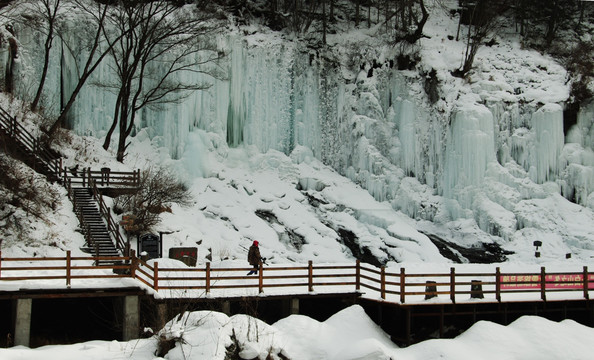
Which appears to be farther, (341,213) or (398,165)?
(398,165)

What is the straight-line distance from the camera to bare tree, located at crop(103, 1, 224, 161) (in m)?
32.8

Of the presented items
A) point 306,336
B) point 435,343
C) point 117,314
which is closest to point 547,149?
point 435,343

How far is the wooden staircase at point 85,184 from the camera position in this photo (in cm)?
2372

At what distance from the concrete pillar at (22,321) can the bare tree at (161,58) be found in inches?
623

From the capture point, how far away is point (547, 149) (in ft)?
113

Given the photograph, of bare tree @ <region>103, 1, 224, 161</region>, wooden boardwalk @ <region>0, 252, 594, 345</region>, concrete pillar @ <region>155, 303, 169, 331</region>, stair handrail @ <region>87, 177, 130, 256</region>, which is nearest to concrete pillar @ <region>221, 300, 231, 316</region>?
wooden boardwalk @ <region>0, 252, 594, 345</region>

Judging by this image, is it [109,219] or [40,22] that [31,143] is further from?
[40,22]

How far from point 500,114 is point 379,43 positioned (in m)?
9.20

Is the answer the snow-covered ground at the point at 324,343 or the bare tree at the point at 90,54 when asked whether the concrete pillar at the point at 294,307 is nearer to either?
the snow-covered ground at the point at 324,343

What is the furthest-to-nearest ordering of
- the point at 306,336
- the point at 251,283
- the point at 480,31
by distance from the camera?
the point at 480,31
the point at 251,283
the point at 306,336

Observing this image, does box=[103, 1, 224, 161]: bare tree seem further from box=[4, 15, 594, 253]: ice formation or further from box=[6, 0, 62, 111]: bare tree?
box=[6, 0, 62, 111]: bare tree

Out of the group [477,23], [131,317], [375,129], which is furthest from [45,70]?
[477,23]

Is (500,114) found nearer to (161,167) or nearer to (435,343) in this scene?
(161,167)

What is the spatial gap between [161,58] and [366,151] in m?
12.9
